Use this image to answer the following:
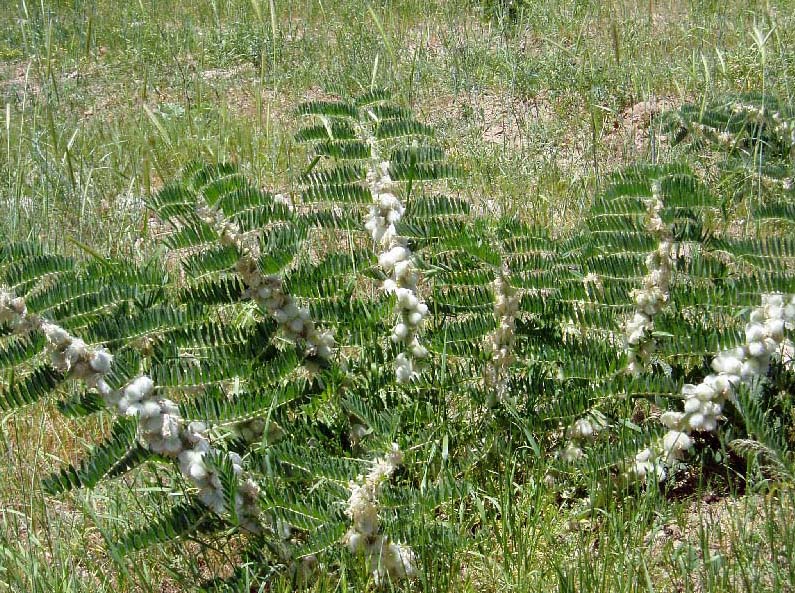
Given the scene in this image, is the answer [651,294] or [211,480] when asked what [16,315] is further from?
[651,294]

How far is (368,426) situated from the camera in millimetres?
1773

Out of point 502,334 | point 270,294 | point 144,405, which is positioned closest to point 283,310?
point 270,294

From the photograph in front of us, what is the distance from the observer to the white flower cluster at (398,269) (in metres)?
1.79

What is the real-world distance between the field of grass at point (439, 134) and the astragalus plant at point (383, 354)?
0.12 meters

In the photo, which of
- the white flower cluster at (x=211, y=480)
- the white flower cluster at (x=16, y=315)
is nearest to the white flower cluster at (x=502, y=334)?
the white flower cluster at (x=211, y=480)

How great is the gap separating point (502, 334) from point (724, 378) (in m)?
0.47

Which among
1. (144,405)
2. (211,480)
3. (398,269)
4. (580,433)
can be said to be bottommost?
(580,433)

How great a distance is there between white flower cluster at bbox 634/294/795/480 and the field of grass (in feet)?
0.39

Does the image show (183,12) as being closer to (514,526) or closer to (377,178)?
(377,178)

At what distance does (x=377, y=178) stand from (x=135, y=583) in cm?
99

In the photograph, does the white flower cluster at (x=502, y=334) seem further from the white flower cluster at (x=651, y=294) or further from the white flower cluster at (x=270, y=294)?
the white flower cluster at (x=270, y=294)

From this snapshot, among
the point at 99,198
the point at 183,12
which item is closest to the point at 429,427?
the point at 99,198

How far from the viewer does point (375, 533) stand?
154 centimetres

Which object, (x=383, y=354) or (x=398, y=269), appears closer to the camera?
(x=398, y=269)
